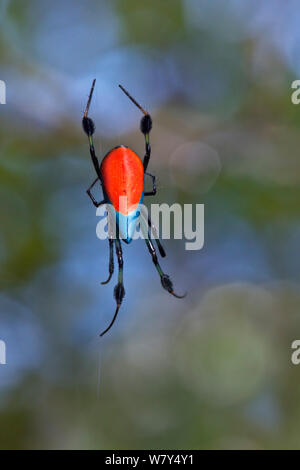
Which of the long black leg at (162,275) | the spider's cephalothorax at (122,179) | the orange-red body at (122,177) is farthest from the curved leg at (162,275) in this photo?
the orange-red body at (122,177)

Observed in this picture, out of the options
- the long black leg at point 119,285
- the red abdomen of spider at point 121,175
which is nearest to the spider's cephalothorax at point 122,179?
the red abdomen of spider at point 121,175

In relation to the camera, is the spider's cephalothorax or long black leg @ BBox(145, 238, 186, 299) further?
long black leg @ BBox(145, 238, 186, 299)

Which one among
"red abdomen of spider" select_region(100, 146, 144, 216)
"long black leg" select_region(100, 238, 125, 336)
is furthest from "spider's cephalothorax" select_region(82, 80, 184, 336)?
"long black leg" select_region(100, 238, 125, 336)

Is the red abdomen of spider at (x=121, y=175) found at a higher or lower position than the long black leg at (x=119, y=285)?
higher

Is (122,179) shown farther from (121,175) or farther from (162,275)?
(162,275)

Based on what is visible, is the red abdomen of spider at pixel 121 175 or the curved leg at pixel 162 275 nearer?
the red abdomen of spider at pixel 121 175

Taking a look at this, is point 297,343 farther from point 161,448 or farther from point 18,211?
point 18,211

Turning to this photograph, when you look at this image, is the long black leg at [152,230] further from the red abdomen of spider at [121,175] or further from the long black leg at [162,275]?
the red abdomen of spider at [121,175]

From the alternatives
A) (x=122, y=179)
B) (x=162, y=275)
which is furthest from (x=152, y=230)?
(x=122, y=179)

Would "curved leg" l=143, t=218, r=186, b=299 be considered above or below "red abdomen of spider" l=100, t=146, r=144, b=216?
below

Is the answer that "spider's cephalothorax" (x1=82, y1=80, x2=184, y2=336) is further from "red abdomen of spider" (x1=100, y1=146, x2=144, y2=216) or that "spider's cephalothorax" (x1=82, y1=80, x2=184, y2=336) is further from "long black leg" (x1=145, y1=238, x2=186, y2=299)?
"long black leg" (x1=145, y1=238, x2=186, y2=299)

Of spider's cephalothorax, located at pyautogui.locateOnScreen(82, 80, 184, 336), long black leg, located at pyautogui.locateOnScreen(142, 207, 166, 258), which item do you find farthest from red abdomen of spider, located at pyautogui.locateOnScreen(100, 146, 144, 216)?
long black leg, located at pyautogui.locateOnScreen(142, 207, 166, 258)

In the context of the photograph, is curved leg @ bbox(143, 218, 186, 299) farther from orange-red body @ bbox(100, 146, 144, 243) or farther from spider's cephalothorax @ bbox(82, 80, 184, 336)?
orange-red body @ bbox(100, 146, 144, 243)
